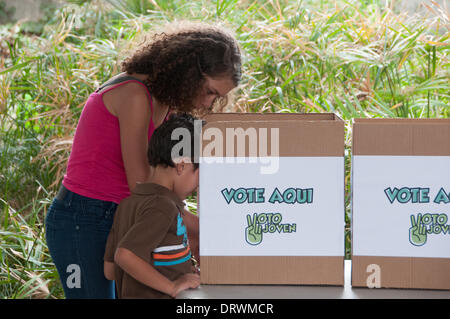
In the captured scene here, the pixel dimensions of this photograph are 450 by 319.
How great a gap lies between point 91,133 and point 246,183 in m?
0.45

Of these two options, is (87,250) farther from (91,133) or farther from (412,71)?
(412,71)

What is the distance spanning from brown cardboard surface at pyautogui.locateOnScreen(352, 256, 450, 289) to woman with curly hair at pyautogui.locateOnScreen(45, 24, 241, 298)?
1.46 feet

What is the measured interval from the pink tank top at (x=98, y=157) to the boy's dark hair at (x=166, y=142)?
0.28 ft

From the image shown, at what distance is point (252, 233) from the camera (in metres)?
1.00

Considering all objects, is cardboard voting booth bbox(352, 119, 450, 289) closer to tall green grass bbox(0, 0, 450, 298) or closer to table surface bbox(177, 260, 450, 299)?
table surface bbox(177, 260, 450, 299)

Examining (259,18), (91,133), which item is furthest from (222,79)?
(259,18)

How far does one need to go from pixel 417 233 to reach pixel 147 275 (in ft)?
1.72

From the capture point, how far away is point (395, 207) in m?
0.98

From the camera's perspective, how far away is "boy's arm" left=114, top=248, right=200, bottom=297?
1016 millimetres

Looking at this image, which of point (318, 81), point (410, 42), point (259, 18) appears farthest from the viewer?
point (259, 18)

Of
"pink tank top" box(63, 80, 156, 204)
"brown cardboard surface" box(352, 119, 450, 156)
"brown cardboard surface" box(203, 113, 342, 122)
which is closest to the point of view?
"brown cardboard surface" box(352, 119, 450, 156)

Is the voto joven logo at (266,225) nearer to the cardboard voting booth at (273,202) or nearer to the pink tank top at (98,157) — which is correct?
the cardboard voting booth at (273,202)

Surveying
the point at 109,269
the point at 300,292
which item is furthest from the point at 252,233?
the point at 109,269

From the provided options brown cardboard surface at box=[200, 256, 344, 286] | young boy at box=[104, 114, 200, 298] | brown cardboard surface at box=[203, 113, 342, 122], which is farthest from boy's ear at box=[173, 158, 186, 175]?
brown cardboard surface at box=[200, 256, 344, 286]
